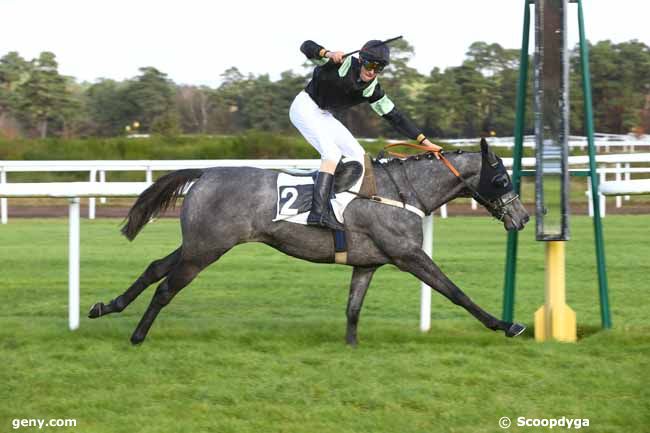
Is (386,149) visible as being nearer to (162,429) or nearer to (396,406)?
(396,406)

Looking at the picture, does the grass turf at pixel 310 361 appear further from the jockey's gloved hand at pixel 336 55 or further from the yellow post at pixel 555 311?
the jockey's gloved hand at pixel 336 55

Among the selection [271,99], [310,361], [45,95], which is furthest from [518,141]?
[45,95]

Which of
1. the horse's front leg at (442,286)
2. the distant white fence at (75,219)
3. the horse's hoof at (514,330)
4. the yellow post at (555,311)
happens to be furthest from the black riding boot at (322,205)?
the yellow post at (555,311)

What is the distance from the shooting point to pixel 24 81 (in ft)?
116

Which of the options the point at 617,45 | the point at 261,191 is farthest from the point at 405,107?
the point at 261,191

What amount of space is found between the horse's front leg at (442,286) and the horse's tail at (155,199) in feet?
4.37

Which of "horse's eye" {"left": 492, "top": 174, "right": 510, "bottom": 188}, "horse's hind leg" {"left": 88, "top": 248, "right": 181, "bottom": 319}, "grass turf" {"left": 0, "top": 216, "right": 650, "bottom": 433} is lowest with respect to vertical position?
"grass turf" {"left": 0, "top": 216, "right": 650, "bottom": 433}

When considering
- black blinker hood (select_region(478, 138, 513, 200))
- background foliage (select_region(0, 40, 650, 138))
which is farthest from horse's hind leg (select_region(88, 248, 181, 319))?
background foliage (select_region(0, 40, 650, 138))

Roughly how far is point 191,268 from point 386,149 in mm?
1317

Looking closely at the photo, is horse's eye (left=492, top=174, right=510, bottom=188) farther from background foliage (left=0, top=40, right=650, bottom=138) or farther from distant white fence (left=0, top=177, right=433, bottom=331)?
background foliage (left=0, top=40, right=650, bottom=138)

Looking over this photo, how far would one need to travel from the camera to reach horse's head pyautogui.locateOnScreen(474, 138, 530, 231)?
218 inches

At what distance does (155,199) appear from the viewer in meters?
5.81

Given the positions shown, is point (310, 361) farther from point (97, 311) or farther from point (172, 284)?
point (97, 311)

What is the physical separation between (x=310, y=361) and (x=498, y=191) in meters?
1.46
